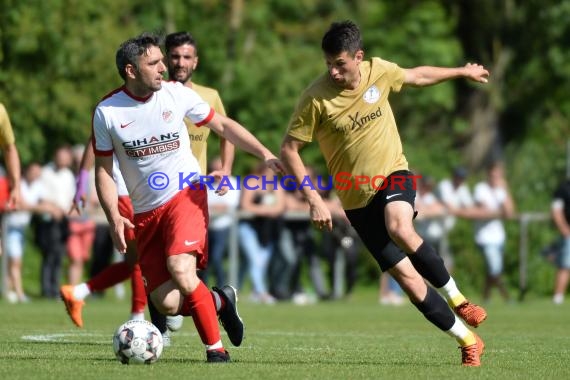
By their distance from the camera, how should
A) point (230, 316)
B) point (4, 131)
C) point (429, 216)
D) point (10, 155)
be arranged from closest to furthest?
point (230, 316)
point (4, 131)
point (10, 155)
point (429, 216)

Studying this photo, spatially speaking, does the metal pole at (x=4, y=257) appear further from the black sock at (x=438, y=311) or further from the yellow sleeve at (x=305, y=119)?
the black sock at (x=438, y=311)

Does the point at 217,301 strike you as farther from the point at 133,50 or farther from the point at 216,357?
the point at 133,50

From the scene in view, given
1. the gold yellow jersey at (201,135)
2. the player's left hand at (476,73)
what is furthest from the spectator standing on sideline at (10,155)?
the player's left hand at (476,73)

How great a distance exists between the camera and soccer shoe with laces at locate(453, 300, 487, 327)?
353 inches

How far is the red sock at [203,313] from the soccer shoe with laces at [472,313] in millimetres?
1749

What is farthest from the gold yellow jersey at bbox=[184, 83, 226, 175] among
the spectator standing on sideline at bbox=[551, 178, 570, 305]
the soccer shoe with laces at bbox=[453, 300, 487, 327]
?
the spectator standing on sideline at bbox=[551, 178, 570, 305]

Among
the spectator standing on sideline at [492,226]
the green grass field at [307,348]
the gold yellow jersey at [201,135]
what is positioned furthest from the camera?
the spectator standing on sideline at [492,226]

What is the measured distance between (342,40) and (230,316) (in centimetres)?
227

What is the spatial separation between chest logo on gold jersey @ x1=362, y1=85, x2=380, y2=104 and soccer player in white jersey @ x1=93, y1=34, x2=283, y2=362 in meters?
1.06

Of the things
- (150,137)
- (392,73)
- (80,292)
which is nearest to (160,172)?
(150,137)

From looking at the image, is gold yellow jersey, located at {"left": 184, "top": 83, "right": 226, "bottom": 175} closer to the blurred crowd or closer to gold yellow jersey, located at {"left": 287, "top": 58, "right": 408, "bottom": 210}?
gold yellow jersey, located at {"left": 287, "top": 58, "right": 408, "bottom": 210}

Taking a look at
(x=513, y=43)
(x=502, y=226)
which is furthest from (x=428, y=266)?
(x=513, y=43)

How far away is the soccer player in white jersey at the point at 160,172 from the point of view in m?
8.77

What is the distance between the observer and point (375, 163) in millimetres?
9406
